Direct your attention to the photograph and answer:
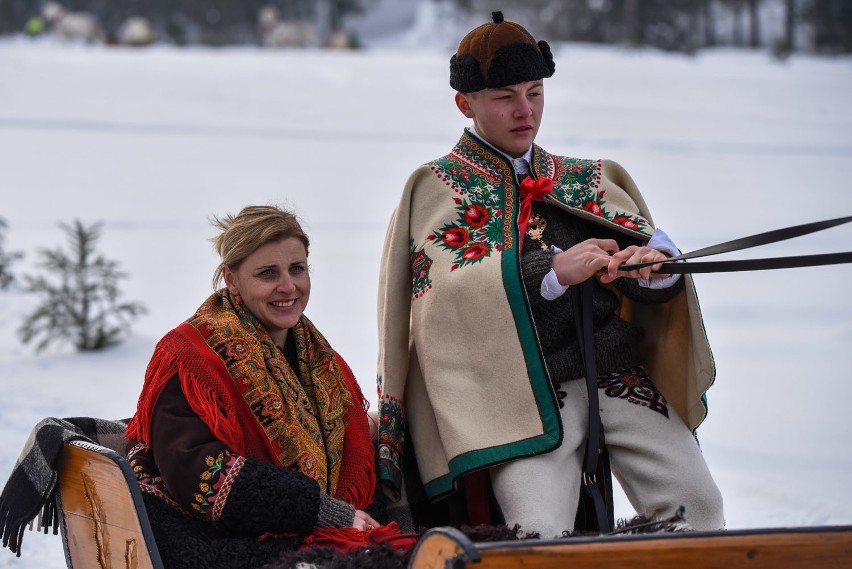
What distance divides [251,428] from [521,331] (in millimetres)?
717

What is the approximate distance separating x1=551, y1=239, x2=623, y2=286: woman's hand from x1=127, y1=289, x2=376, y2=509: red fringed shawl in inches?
25.5

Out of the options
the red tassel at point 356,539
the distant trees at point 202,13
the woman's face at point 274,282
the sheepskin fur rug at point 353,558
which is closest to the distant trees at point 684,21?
the distant trees at point 202,13

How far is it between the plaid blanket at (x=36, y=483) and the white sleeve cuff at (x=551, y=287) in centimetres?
116

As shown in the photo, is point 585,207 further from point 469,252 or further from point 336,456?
point 336,456

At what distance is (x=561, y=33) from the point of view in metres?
27.6

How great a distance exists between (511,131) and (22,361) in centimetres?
473

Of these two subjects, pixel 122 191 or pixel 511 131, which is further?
pixel 122 191

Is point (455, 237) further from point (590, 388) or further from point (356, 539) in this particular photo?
point (356, 539)

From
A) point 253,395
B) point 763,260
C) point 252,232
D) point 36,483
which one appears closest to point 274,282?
point 252,232

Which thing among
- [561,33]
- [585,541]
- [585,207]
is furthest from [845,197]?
[561,33]

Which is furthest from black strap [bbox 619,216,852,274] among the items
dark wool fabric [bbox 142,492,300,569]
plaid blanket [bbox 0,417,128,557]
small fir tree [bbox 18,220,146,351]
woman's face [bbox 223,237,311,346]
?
small fir tree [bbox 18,220,146,351]

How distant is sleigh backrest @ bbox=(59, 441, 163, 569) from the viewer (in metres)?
2.40

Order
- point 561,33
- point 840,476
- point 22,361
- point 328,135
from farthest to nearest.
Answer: point 561,33 → point 328,135 → point 22,361 → point 840,476

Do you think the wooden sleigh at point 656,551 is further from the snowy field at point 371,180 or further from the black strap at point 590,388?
the snowy field at point 371,180
